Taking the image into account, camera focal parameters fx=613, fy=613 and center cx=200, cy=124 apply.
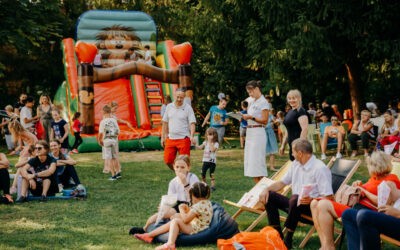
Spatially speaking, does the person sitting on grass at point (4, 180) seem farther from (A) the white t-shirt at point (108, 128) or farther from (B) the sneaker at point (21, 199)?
(A) the white t-shirt at point (108, 128)

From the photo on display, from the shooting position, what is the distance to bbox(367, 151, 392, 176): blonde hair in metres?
5.73

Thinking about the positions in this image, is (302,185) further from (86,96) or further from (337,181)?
(86,96)

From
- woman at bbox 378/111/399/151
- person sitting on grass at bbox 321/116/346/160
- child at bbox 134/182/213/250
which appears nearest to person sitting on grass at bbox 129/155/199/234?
child at bbox 134/182/213/250

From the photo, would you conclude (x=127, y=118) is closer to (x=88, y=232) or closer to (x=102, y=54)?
(x=102, y=54)

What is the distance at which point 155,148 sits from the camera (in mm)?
18250

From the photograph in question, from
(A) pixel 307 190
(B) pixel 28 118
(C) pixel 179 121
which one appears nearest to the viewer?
(A) pixel 307 190

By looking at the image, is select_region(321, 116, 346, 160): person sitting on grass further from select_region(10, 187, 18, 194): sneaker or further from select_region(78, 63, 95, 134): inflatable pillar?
select_region(10, 187, 18, 194): sneaker

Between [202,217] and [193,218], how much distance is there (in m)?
0.11

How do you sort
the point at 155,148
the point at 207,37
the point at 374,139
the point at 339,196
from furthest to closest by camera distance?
the point at 207,37
the point at 155,148
the point at 374,139
the point at 339,196

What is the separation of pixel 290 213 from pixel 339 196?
1.71 ft

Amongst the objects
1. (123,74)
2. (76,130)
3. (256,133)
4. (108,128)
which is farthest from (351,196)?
(123,74)

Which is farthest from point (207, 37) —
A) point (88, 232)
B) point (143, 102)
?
point (88, 232)

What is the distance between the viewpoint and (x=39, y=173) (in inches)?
371

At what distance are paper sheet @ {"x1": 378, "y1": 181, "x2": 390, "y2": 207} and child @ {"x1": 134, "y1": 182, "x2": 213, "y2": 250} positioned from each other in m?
1.75
